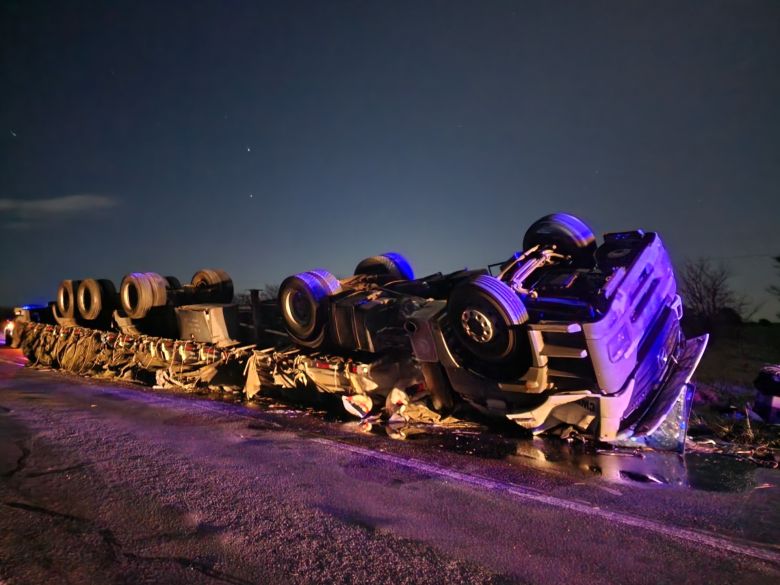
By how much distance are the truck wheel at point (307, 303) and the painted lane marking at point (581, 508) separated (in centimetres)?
211

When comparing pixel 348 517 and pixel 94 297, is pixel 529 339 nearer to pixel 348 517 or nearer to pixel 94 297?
pixel 348 517

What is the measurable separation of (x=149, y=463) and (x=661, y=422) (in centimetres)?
462

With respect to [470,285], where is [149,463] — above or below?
below

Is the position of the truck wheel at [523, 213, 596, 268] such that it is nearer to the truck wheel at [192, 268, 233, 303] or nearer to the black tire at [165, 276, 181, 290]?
→ the truck wheel at [192, 268, 233, 303]

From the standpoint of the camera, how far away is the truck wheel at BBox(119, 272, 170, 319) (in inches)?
362

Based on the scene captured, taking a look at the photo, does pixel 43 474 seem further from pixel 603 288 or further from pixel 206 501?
pixel 603 288

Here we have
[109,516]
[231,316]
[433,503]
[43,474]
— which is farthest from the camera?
[231,316]

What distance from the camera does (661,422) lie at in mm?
4629

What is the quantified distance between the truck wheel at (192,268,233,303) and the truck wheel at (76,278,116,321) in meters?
2.18

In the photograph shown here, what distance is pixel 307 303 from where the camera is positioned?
6734mm

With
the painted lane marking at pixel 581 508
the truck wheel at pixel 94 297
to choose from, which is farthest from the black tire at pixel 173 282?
the painted lane marking at pixel 581 508

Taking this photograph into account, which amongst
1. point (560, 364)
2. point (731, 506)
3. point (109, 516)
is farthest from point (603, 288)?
point (109, 516)

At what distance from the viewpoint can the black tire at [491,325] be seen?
458 cm

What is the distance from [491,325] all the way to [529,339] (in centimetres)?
38
